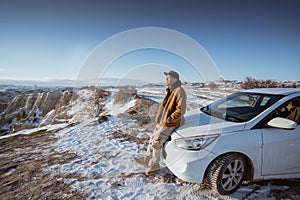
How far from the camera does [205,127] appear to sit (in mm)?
2271

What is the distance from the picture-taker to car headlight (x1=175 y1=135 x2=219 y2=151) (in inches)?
81.1

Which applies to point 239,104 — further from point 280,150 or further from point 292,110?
point 280,150

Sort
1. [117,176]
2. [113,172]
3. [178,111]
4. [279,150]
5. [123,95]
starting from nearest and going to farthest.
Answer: [279,150]
[178,111]
[117,176]
[113,172]
[123,95]

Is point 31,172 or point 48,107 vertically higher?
point 31,172

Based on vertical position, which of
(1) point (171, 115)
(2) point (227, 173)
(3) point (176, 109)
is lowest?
(2) point (227, 173)

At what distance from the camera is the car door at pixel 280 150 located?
206 centimetres

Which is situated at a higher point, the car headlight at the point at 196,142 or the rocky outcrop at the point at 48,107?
the car headlight at the point at 196,142

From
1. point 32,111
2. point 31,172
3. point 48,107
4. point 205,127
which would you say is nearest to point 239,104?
point 205,127

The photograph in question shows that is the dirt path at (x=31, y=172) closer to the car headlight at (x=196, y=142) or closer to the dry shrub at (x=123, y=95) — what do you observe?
the car headlight at (x=196, y=142)

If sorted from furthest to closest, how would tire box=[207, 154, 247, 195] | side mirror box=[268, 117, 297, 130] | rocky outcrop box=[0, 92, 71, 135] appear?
rocky outcrop box=[0, 92, 71, 135], tire box=[207, 154, 247, 195], side mirror box=[268, 117, 297, 130]

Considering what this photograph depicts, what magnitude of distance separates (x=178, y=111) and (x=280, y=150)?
150 cm

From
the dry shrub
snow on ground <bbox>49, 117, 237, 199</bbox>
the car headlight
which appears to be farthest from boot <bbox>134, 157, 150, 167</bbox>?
the dry shrub

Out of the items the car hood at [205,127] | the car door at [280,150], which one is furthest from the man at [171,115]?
the car door at [280,150]

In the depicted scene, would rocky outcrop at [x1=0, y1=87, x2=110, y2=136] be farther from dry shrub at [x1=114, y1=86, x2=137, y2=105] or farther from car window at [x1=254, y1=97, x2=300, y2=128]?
car window at [x1=254, y1=97, x2=300, y2=128]
